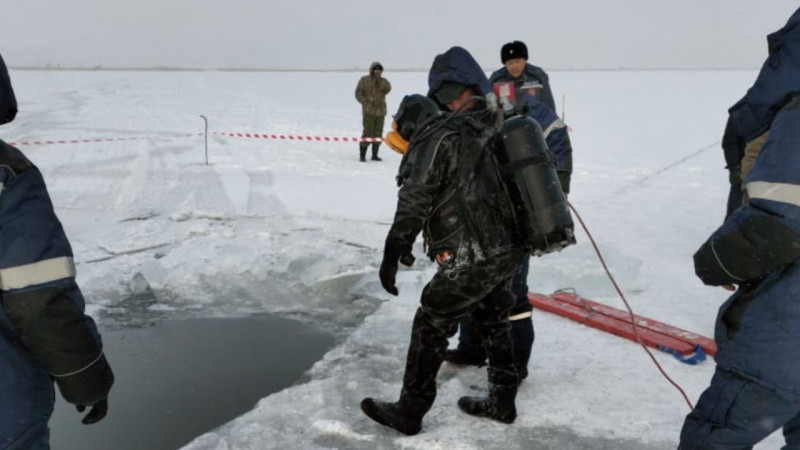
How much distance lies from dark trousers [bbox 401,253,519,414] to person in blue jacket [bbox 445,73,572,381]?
390 mm

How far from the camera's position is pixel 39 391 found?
2.15 metres

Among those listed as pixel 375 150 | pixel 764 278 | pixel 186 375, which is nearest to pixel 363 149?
pixel 375 150

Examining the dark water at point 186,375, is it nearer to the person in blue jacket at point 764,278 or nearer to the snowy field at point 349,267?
the snowy field at point 349,267

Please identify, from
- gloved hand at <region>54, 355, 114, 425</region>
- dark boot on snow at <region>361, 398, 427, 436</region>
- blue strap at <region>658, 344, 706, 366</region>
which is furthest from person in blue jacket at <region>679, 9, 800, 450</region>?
gloved hand at <region>54, 355, 114, 425</region>

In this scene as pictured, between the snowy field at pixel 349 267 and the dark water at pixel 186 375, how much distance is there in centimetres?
21

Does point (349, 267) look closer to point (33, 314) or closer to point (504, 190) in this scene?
point (504, 190)

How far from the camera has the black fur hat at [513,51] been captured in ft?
15.4

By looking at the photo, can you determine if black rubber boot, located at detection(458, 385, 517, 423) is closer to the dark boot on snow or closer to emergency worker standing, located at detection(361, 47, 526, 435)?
emergency worker standing, located at detection(361, 47, 526, 435)

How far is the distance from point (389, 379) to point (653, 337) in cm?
176

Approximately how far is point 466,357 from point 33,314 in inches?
102

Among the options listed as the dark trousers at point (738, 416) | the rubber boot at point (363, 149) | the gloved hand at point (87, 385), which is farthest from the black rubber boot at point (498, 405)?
the rubber boot at point (363, 149)

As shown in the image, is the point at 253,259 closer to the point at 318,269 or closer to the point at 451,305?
the point at 318,269

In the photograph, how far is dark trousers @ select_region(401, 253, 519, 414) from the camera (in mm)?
3043

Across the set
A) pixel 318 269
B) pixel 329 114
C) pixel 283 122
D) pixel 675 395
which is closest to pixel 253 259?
pixel 318 269
